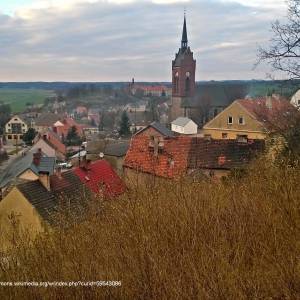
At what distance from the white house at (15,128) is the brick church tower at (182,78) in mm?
25406

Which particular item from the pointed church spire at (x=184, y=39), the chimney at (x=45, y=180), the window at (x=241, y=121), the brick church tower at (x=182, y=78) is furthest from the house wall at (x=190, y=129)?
the chimney at (x=45, y=180)

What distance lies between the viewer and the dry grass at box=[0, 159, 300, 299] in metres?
3.80

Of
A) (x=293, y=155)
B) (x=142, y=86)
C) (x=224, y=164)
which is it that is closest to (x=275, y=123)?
(x=293, y=155)

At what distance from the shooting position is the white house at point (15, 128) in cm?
7712

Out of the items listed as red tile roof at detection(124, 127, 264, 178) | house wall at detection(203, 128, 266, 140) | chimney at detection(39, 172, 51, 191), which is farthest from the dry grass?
house wall at detection(203, 128, 266, 140)

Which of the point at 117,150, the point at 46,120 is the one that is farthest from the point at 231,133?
the point at 46,120

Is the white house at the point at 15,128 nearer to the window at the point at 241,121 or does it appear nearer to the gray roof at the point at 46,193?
the window at the point at 241,121

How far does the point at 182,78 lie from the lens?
7825 cm

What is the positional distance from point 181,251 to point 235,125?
3426cm

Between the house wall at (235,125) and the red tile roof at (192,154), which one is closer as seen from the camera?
the red tile roof at (192,154)

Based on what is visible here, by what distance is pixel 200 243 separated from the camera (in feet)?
15.2

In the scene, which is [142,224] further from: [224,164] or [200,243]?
[224,164]

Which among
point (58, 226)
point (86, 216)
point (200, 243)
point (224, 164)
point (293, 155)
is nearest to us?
point (200, 243)

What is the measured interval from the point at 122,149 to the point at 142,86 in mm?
131556
